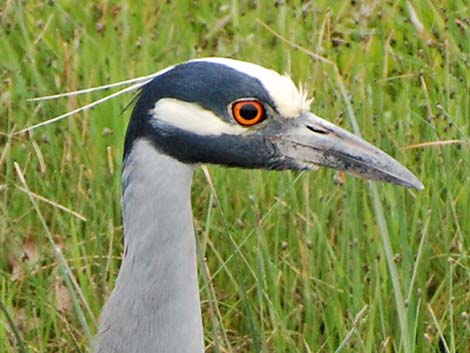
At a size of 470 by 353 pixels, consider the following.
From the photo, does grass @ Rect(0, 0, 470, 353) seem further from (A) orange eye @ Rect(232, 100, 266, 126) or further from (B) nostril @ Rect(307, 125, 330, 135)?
(A) orange eye @ Rect(232, 100, 266, 126)

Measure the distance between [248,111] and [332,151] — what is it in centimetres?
20

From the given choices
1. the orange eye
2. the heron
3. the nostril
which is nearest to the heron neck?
the heron

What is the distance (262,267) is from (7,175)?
88 centimetres

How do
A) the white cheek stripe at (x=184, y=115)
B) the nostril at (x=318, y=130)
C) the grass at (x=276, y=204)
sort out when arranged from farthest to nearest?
the grass at (x=276, y=204)
the nostril at (x=318, y=130)
the white cheek stripe at (x=184, y=115)

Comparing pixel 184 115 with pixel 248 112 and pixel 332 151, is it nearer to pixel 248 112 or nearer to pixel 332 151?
pixel 248 112

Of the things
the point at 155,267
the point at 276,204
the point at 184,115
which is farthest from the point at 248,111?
the point at 276,204

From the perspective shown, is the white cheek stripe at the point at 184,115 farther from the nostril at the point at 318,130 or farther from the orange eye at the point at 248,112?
the nostril at the point at 318,130

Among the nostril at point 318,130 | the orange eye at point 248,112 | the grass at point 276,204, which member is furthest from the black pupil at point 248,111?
the grass at point 276,204

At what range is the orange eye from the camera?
2.92 meters

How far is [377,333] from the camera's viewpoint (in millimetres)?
3773

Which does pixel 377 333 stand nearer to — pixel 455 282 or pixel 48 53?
pixel 455 282

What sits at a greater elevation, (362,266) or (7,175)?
(7,175)

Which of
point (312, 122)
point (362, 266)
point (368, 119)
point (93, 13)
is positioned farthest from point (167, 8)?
point (312, 122)

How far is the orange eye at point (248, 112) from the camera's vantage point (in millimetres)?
2924
